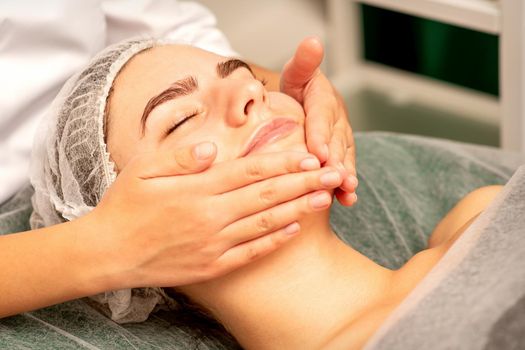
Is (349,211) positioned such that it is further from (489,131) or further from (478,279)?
(489,131)

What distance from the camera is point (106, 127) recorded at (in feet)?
4.33

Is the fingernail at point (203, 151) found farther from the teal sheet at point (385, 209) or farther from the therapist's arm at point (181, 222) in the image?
the teal sheet at point (385, 209)

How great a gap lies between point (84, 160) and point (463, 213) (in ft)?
2.19

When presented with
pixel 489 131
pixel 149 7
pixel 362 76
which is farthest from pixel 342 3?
pixel 149 7

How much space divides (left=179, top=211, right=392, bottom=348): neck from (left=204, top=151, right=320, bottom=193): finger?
144mm

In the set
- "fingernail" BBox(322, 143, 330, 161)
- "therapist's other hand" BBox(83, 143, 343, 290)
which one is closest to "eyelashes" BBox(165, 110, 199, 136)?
"therapist's other hand" BBox(83, 143, 343, 290)

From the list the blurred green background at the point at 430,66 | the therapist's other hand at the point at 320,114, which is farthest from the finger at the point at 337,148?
the blurred green background at the point at 430,66

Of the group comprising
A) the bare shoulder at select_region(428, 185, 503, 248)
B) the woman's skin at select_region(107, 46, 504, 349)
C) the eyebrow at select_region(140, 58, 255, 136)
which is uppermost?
the eyebrow at select_region(140, 58, 255, 136)

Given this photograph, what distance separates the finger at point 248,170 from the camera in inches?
43.2

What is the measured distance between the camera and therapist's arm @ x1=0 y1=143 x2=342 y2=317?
1.10 m

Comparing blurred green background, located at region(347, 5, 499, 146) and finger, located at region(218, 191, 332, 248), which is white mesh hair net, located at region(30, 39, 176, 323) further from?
blurred green background, located at region(347, 5, 499, 146)

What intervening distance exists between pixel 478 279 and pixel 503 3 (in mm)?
1152

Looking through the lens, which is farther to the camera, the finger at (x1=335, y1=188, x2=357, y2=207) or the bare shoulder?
the bare shoulder

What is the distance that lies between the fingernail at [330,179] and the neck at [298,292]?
0.13m
